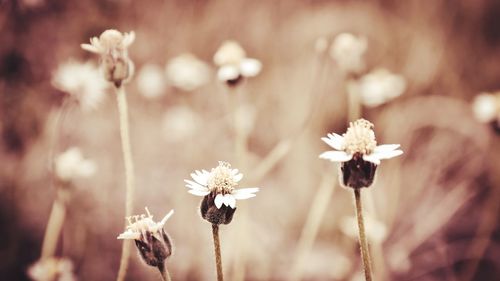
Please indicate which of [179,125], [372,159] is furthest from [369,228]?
[179,125]

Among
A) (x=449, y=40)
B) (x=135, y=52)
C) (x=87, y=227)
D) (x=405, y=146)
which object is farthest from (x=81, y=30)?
(x=449, y=40)

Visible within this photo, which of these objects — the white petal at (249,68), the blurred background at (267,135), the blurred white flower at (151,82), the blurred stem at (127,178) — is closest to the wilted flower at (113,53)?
the blurred stem at (127,178)

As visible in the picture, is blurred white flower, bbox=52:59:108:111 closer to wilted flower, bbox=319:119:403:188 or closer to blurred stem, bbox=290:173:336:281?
blurred stem, bbox=290:173:336:281

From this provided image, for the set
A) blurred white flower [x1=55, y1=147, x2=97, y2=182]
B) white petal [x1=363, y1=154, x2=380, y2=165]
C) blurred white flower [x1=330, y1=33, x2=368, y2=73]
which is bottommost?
white petal [x1=363, y1=154, x2=380, y2=165]

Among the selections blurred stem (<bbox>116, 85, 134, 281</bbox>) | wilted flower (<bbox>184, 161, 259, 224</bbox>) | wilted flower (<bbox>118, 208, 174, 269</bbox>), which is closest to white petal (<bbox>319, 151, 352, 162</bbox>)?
wilted flower (<bbox>184, 161, 259, 224</bbox>)

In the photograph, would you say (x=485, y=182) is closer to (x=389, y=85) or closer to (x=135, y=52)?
(x=389, y=85)

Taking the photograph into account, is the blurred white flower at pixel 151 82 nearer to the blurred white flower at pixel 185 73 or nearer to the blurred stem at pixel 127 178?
the blurred white flower at pixel 185 73
